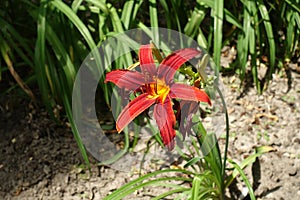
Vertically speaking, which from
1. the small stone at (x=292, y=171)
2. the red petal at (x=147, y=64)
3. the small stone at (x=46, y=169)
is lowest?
the small stone at (x=46, y=169)

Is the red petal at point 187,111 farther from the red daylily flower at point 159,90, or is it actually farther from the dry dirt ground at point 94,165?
the dry dirt ground at point 94,165

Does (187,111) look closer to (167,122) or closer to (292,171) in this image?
(167,122)

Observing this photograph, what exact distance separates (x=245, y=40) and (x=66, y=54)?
2.76 ft

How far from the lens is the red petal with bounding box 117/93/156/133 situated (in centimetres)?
134

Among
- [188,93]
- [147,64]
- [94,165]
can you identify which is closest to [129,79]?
[147,64]

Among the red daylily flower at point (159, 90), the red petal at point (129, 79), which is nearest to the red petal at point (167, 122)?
the red daylily flower at point (159, 90)

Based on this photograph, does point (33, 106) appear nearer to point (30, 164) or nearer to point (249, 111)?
point (30, 164)

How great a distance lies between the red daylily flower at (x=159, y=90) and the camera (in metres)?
1.31

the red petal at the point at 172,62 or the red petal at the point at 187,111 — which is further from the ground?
the red petal at the point at 172,62

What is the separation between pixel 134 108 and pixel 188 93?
0.46 ft

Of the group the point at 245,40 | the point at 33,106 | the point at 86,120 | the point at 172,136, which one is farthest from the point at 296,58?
the point at 172,136

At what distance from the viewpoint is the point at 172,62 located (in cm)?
134

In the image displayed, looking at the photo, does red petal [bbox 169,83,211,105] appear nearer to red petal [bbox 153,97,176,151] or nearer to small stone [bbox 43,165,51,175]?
red petal [bbox 153,97,176,151]

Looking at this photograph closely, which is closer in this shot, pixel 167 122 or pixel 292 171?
pixel 167 122
